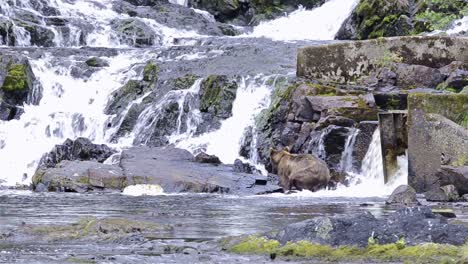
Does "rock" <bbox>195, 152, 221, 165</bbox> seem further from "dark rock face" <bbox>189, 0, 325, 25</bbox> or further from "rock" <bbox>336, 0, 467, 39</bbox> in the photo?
"dark rock face" <bbox>189, 0, 325, 25</bbox>

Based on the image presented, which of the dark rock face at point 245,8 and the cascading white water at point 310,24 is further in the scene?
the dark rock face at point 245,8

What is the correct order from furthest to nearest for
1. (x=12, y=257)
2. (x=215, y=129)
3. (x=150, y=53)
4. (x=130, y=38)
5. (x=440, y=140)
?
(x=130, y=38) → (x=150, y=53) → (x=215, y=129) → (x=440, y=140) → (x=12, y=257)

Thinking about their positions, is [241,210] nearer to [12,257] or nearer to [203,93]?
[12,257]

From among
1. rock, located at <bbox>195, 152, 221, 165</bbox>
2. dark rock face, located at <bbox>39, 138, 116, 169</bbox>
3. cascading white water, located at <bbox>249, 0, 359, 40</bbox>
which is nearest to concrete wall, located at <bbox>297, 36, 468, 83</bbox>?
rock, located at <bbox>195, 152, 221, 165</bbox>

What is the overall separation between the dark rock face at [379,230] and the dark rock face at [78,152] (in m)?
16.2

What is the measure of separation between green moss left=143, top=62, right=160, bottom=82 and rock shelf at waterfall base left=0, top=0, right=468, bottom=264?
0.22ft

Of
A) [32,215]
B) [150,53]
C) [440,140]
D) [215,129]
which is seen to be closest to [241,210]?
[32,215]

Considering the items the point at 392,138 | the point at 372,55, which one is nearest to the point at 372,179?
the point at 392,138

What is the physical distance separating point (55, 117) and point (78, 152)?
4.71 m

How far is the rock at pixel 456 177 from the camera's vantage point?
656 inches

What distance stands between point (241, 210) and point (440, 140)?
15.2 ft

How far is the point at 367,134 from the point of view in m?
22.0

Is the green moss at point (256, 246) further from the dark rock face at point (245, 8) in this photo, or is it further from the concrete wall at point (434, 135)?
the dark rock face at point (245, 8)

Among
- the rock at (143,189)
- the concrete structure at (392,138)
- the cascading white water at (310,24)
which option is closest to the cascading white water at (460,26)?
the cascading white water at (310,24)
